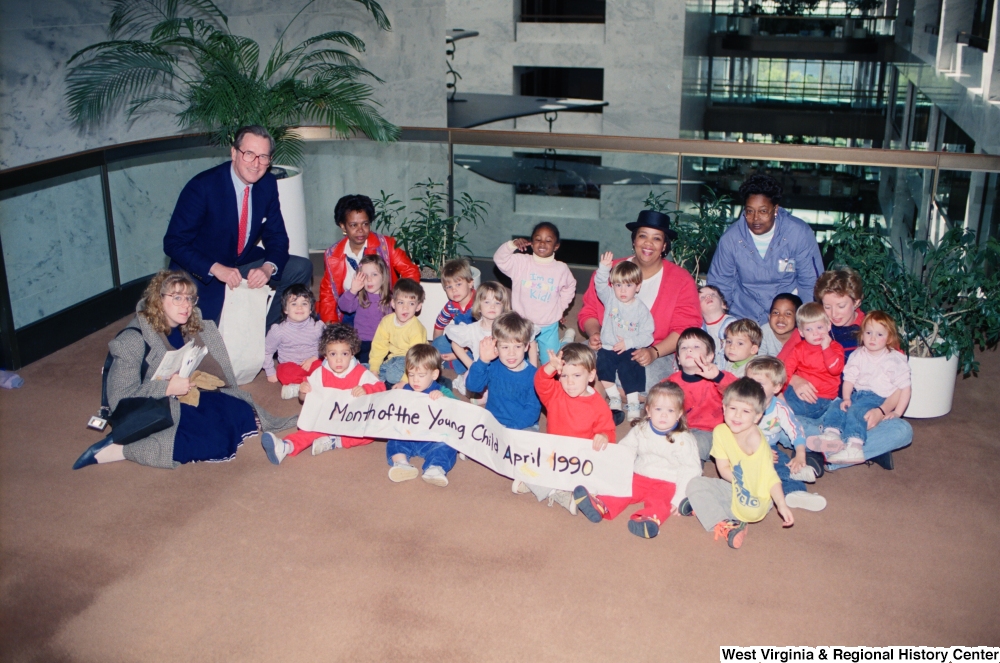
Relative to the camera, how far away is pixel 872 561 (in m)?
3.96

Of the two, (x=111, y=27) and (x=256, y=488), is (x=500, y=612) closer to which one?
(x=256, y=488)

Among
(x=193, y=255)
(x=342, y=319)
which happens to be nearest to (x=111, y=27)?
(x=193, y=255)

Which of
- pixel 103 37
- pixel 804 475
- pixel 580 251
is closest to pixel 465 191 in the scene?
pixel 580 251

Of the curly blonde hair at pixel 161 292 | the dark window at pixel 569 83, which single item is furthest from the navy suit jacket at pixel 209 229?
the dark window at pixel 569 83

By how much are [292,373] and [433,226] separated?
1731 millimetres

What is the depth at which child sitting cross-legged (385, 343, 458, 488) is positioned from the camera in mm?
4602

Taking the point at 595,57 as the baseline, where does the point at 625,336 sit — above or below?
below

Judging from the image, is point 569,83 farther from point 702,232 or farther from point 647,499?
point 647,499

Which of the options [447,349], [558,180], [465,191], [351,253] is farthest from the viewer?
[465,191]

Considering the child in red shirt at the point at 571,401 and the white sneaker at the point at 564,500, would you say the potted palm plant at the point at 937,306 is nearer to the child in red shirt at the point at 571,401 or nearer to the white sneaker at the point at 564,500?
the child in red shirt at the point at 571,401

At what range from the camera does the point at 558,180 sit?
745 centimetres

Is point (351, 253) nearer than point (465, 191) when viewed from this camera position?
Yes

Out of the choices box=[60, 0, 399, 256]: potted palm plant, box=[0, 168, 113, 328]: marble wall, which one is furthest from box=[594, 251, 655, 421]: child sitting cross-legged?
box=[0, 168, 113, 328]: marble wall

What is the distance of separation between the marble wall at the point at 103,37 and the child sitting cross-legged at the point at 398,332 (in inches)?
116
